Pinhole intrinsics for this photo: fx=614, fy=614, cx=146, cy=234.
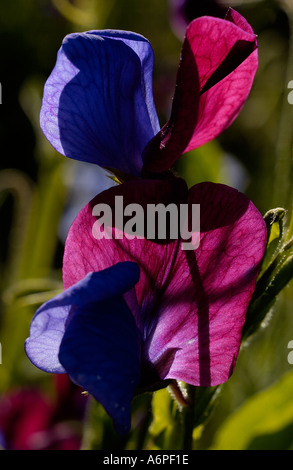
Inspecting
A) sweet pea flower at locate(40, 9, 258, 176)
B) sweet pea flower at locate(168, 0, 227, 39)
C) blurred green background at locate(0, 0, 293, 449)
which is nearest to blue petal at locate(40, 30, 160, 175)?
sweet pea flower at locate(40, 9, 258, 176)

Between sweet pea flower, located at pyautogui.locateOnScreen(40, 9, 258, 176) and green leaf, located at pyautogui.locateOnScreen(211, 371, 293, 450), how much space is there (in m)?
0.26

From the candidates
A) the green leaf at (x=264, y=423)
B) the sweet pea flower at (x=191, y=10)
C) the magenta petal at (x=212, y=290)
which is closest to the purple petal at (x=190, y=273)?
the magenta petal at (x=212, y=290)

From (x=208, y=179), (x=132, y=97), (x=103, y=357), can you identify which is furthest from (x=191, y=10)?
(x=103, y=357)

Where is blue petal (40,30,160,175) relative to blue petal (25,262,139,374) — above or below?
above

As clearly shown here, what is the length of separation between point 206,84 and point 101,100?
0.20 feet

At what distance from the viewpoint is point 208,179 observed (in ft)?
2.34

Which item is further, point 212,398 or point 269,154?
point 269,154

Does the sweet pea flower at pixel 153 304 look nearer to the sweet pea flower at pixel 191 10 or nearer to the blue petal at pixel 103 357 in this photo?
the blue petal at pixel 103 357

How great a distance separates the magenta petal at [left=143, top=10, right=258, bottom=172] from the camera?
1.05 ft

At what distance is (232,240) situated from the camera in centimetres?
32

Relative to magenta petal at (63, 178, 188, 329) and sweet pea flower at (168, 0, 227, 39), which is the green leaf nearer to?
magenta petal at (63, 178, 188, 329)
